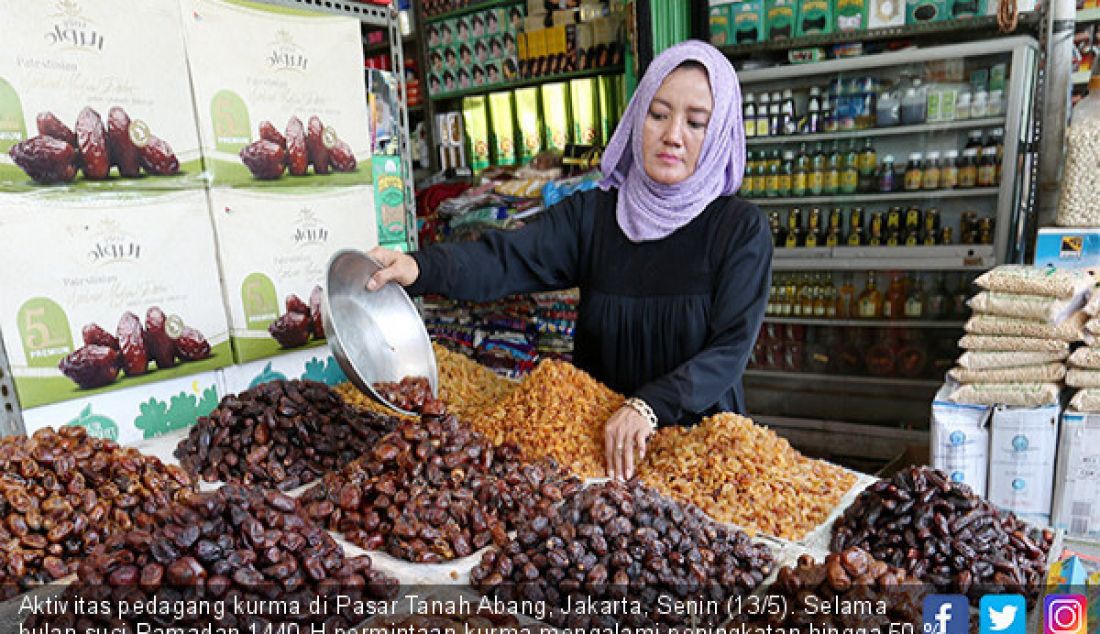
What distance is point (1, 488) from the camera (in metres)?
1.11

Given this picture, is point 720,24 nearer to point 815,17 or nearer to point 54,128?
point 815,17

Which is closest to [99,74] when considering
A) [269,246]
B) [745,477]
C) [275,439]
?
[269,246]

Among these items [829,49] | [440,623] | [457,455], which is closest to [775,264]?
[829,49]

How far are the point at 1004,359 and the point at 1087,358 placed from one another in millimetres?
206

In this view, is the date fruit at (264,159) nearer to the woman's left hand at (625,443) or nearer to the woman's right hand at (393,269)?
the woman's right hand at (393,269)

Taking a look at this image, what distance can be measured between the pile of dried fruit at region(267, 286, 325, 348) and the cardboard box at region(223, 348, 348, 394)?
0.04 meters

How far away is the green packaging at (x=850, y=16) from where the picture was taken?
3193mm

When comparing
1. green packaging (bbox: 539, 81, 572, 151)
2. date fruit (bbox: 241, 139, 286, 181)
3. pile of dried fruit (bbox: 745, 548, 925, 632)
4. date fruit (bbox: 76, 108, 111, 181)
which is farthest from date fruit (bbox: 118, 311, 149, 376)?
green packaging (bbox: 539, 81, 572, 151)

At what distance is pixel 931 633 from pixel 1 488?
1398 millimetres

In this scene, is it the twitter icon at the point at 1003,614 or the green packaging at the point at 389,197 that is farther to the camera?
the green packaging at the point at 389,197

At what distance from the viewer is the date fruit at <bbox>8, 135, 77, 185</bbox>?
140cm

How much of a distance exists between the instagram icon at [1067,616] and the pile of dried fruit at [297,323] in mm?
1637

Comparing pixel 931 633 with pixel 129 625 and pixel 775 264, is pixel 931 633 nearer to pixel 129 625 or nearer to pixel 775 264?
pixel 129 625

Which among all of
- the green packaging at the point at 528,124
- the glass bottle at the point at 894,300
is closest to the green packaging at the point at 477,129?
the green packaging at the point at 528,124
